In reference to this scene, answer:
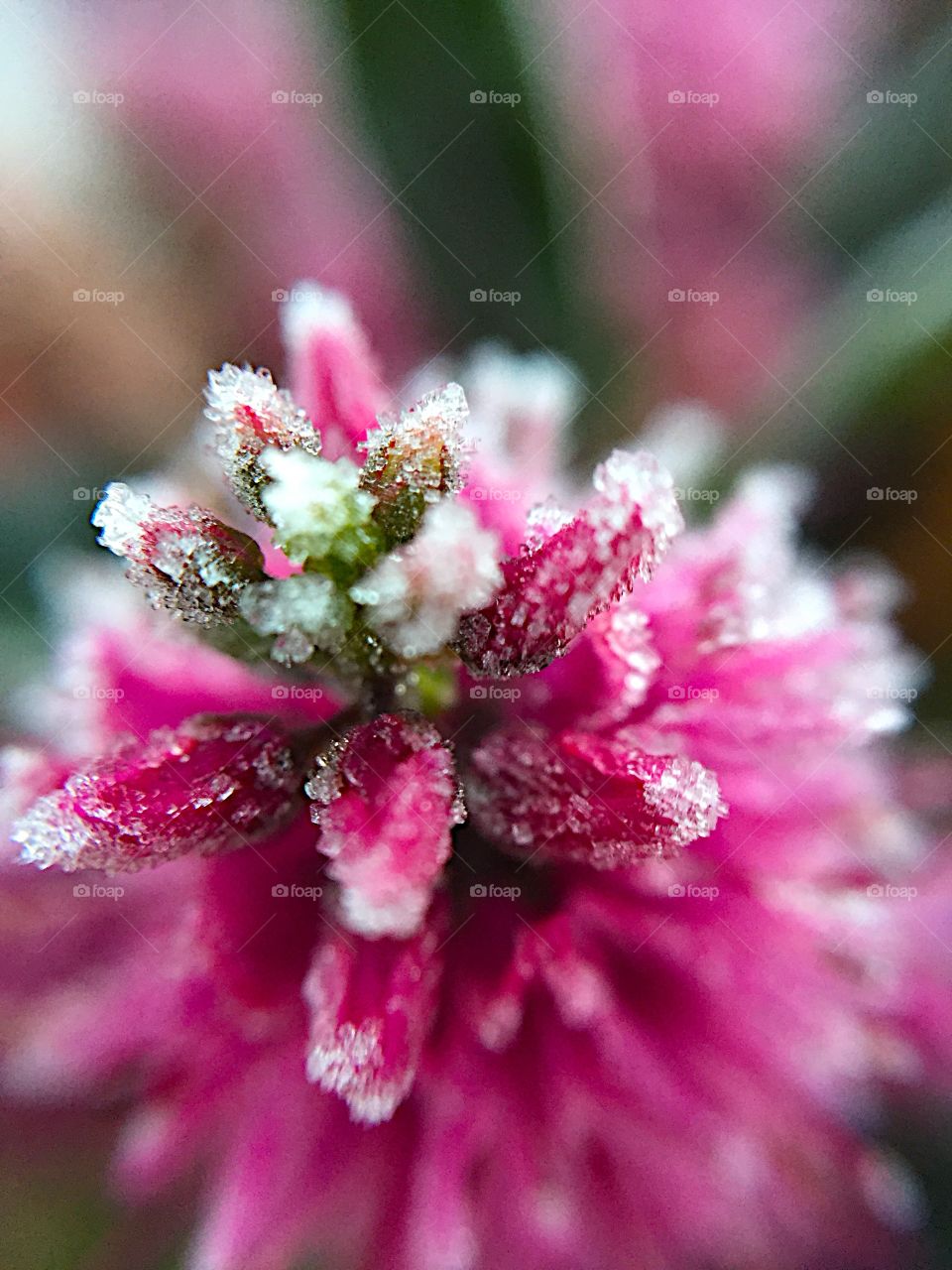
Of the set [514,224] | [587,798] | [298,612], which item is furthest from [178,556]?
[514,224]

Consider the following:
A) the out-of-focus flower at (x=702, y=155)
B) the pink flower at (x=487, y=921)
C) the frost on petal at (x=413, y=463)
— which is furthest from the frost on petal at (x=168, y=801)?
the out-of-focus flower at (x=702, y=155)

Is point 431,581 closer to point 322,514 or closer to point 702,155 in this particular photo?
point 322,514

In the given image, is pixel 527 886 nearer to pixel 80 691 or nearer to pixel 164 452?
pixel 80 691

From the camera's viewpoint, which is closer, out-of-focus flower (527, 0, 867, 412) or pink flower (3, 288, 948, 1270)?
pink flower (3, 288, 948, 1270)

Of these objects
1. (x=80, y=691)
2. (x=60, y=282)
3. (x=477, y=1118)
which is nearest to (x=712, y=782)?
(x=477, y=1118)

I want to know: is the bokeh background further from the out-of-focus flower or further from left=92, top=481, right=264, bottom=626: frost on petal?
left=92, top=481, right=264, bottom=626: frost on petal

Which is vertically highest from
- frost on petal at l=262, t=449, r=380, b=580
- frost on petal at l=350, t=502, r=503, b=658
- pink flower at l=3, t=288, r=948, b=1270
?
frost on petal at l=262, t=449, r=380, b=580

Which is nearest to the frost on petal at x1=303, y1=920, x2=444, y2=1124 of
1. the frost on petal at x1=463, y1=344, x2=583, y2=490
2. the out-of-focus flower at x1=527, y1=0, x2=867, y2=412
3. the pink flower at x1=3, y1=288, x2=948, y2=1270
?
the pink flower at x1=3, y1=288, x2=948, y2=1270
